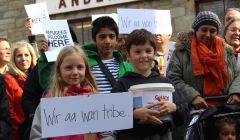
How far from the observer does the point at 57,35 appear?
202 inches

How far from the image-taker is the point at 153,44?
3494 millimetres

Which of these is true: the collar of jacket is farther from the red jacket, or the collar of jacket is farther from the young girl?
the red jacket

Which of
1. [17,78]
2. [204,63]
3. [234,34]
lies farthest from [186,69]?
[17,78]

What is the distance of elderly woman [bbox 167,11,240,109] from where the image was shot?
4020 millimetres

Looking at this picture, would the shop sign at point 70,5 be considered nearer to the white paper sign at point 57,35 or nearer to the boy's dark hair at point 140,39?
the white paper sign at point 57,35

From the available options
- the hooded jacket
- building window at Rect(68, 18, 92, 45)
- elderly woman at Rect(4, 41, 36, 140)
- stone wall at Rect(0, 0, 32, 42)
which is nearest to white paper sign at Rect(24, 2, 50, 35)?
elderly woman at Rect(4, 41, 36, 140)

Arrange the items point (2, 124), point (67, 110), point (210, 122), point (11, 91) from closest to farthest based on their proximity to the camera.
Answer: point (67, 110) < point (210, 122) < point (2, 124) < point (11, 91)

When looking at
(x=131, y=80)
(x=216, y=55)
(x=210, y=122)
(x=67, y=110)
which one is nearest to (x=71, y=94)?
(x=67, y=110)

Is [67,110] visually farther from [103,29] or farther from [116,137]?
[103,29]

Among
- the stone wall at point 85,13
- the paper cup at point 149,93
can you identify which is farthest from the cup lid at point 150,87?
the stone wall at point 85,13

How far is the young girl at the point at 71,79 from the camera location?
10.8 feet

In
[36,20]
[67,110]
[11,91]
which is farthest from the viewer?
[36,20]

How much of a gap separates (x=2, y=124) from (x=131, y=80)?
48.5 inches

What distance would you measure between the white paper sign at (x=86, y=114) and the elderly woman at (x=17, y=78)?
5.02ft
